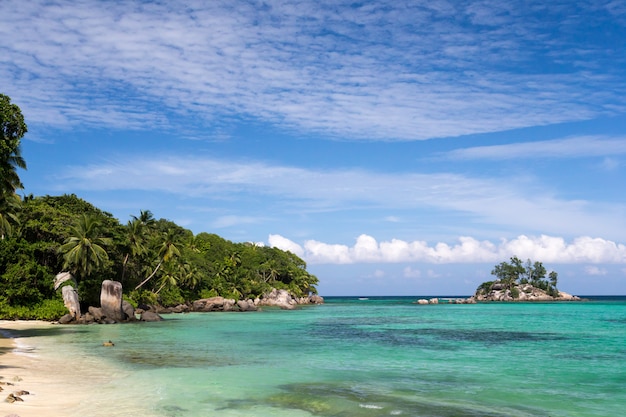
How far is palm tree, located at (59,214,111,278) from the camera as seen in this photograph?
4919 centimetres

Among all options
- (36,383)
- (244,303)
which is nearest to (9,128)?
(36,383)

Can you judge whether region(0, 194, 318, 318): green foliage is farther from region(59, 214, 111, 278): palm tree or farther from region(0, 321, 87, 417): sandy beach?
region(0, 321, 87, 417): sandy beach

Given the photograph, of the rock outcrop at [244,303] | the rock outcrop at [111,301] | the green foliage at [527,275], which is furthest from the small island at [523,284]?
the rock outcrop at [111,301]

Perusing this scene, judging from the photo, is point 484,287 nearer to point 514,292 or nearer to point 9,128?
point 514,292

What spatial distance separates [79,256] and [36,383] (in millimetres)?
35087

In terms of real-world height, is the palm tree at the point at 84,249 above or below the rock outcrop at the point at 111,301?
above

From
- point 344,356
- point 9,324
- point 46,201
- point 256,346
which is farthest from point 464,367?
point 46,201

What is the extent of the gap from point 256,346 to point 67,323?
2460 centimetres

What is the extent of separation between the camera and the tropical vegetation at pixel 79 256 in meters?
41.5

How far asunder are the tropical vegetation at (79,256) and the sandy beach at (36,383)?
9.72 meters

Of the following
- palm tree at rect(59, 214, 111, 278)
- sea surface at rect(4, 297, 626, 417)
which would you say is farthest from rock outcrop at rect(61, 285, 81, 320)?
sea surface at rect(4, 297, 626, 417)

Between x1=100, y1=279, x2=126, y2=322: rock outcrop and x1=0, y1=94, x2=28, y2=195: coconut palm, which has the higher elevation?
x1=0, y1=94, x2=28, y2=195: coconut palm

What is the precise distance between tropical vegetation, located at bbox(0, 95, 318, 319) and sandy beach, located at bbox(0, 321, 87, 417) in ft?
31.9

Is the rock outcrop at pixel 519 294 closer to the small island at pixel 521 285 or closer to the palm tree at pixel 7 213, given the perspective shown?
the small island at pixel 521 285
